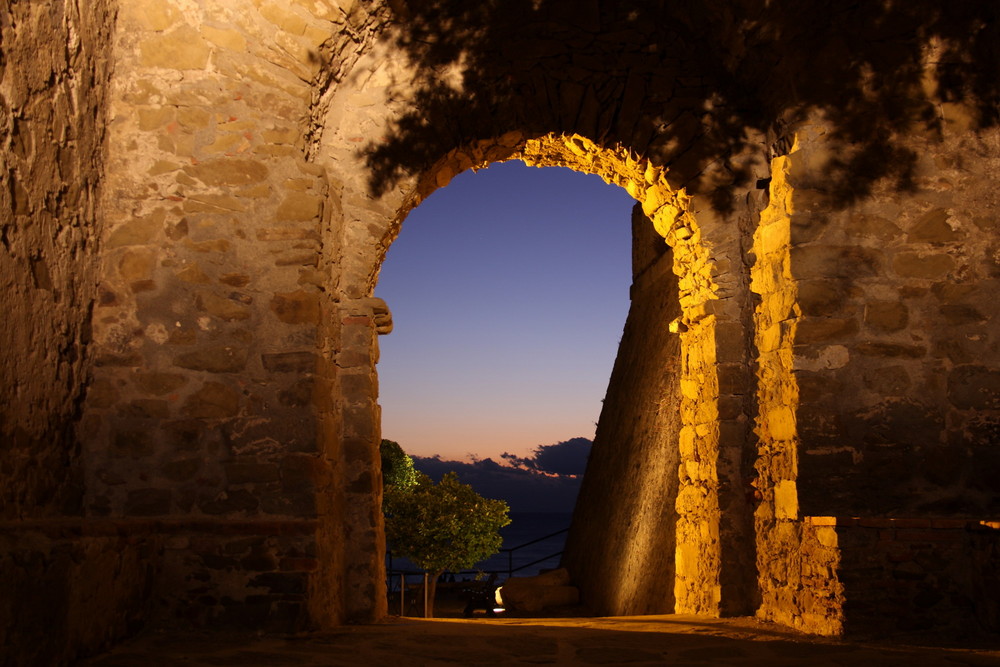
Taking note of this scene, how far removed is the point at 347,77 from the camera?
4465mm

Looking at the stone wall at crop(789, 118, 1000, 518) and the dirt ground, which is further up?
the stone wall at crop(789, 118, 1000, 518)

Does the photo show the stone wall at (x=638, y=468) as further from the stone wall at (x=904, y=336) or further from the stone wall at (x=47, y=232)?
the stone wall at (x=47, y=232)

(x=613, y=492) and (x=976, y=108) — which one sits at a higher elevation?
(x=976, y=108)

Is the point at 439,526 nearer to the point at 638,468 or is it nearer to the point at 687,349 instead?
the point at 638,468

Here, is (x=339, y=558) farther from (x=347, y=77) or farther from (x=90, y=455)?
(x=347, y=77)

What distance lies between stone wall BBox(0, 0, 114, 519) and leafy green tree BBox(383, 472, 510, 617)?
6.06 metres

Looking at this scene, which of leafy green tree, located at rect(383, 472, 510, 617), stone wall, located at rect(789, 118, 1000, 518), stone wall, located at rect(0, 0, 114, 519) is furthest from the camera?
leafy green tree, located at rect(383, 472, 510, 617)

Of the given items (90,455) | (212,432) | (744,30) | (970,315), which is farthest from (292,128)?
(970,315)

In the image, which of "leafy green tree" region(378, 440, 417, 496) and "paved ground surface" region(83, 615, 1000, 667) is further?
"leafy green tree" region(378, 440, 417, 496)

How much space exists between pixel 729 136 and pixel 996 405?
199 cm

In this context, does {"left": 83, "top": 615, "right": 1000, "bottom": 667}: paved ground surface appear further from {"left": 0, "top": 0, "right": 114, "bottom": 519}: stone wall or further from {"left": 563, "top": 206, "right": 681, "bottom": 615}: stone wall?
{"left": 563, "top": 206, "right": 681, "bottom": 615}: stone wall

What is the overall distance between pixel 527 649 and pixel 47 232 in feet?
8.74

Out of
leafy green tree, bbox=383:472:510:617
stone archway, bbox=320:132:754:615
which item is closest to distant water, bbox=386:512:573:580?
leafy green tree, bbox=383:472:510:617

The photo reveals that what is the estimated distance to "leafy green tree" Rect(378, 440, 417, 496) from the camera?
10180mm
